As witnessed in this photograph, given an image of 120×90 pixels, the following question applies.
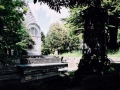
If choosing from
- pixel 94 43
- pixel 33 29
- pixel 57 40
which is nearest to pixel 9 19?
pixel 94 43

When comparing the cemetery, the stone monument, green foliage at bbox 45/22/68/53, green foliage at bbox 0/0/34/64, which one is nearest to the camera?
the cemetery

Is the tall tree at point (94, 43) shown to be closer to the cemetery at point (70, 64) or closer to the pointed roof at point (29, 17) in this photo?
the cemetery at point (70, 64)

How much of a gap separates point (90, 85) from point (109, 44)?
33281 millimetres

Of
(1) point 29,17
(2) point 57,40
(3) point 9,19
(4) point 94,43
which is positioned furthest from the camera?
(2) point 57,40

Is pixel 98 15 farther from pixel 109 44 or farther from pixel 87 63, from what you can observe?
pixel 109 44

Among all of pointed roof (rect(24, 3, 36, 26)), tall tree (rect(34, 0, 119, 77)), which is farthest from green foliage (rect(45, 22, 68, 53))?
tall tree (rect(34, 0, 119, 77))

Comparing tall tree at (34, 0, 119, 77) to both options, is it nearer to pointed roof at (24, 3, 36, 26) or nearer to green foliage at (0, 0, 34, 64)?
green foliage at (0, 0, 34, 64)

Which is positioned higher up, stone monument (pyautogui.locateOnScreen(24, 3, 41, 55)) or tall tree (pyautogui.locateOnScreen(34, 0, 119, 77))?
stone monument (pyautogui.locateOnScreen(24, 3, 41, 55))

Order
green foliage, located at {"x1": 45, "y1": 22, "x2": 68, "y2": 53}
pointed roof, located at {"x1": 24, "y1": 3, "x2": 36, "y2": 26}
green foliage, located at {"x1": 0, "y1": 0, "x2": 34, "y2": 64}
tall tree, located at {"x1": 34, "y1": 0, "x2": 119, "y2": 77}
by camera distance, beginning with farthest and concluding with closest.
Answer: green foliage, located at {"x1": 45, "y1": 22, "x2": 68, "y2": 53} → pointed roof, located at {"x1": 24, "y1": 3, "x2": 36, "y2": 26} → green foliage, located at {"x1": 0, "y1": 0, "x2": 34, "y2": 64} → tall tree, located at {"x1": 34, "y1": 0, "x2": 119, "y2": 77}

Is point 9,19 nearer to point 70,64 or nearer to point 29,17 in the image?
point 70,64

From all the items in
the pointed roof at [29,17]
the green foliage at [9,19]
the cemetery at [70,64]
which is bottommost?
the cemetery at [70,64]

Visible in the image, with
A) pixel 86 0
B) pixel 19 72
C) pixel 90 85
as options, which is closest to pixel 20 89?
pixel 90 85

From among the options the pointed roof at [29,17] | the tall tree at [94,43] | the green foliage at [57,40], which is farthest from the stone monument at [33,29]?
the tall tree at [94,43]

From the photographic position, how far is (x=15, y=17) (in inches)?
869
